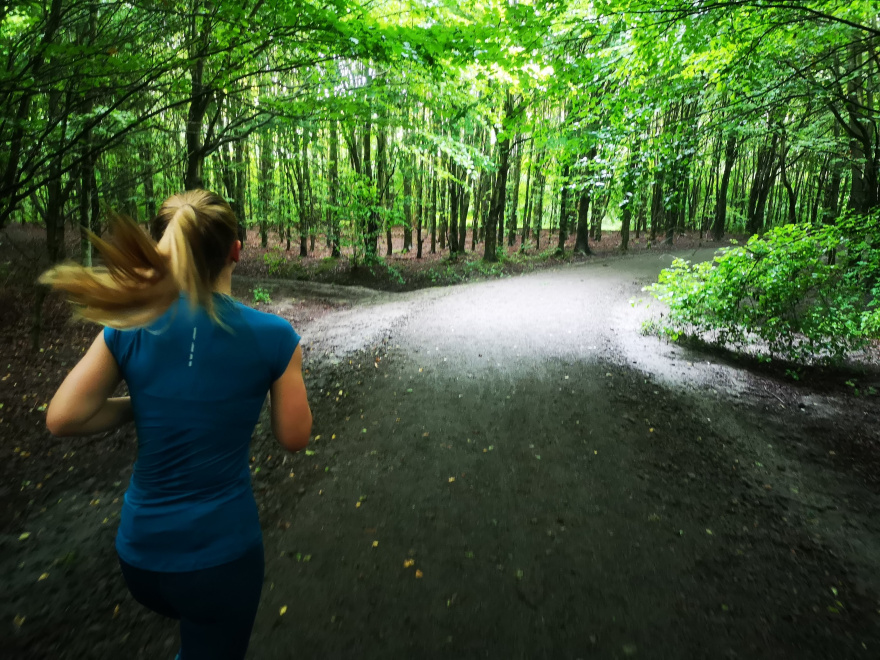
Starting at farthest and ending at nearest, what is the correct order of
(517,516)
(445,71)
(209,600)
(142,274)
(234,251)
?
(445,71) < (517,516) < (234,251) < (209,600) < (142,274)

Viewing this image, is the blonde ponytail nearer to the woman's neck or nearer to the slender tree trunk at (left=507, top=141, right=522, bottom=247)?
the woman's neck

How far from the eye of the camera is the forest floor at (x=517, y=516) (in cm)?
264

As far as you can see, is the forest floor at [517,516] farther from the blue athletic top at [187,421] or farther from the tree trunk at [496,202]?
the tree trunk at [496,202]

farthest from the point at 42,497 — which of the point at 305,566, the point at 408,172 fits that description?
the point at 408,172

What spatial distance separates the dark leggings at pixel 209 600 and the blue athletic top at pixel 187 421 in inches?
1.7

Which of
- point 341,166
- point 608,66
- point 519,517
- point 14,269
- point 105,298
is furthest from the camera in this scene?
point 341,166

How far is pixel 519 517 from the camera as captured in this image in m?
3.67

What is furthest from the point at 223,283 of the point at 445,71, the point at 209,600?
the point at 445,71

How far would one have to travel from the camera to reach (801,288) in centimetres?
643

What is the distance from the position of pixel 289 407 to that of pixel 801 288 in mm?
7784

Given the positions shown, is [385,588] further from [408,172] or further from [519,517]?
[408,172]

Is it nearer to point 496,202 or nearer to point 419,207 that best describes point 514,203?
point 419,207

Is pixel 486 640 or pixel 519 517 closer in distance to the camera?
pixel 486 640

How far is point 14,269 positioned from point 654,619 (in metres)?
15.0
